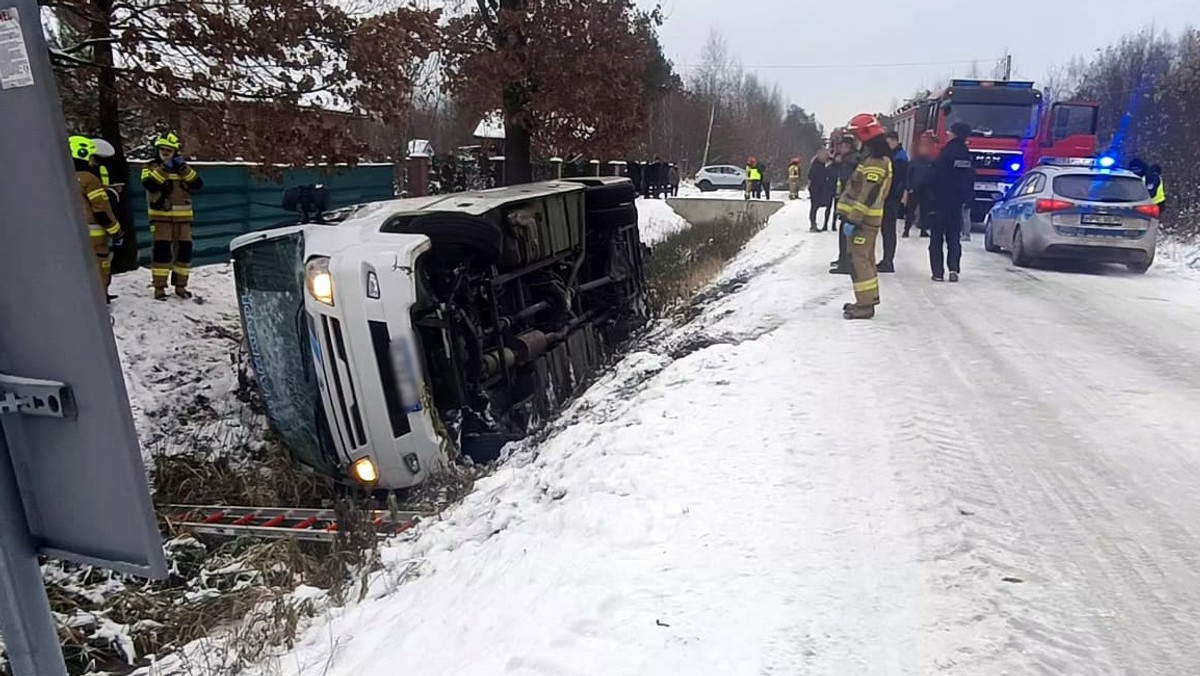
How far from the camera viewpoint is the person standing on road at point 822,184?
16.7 meters

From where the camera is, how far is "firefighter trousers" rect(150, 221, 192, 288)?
9117 mm

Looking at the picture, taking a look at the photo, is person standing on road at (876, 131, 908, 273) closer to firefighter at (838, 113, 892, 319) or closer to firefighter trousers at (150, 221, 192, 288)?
firefighter at (838, 113, 892, 319)

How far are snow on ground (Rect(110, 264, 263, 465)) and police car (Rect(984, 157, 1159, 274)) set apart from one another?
977 cm

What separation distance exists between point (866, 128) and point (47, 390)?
723 cm

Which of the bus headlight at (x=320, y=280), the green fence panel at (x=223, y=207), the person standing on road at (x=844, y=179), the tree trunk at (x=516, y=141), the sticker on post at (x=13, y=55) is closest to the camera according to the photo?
the sticker on post at (x=13, y=55)

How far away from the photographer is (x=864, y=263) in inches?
294

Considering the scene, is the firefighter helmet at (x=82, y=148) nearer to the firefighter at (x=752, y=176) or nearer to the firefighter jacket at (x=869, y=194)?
the firefighter jacket at (x=869, y=194)

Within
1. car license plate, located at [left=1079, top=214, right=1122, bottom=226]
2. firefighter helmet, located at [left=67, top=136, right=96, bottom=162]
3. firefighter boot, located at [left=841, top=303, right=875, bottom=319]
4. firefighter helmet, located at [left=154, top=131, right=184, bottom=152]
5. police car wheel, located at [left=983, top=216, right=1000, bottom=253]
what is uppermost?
firefighter helmet, located at [left=154, top=131, right=184, bottom=152]

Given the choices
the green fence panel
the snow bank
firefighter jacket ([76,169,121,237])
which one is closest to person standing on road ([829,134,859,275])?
the snow bank

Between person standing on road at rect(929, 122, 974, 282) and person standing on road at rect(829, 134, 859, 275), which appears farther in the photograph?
person standing on road at rect(829, 134, 859, 275)

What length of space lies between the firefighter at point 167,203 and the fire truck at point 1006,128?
1338 centimetres

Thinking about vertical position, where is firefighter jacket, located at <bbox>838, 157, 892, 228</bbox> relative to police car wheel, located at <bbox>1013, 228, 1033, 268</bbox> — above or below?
above

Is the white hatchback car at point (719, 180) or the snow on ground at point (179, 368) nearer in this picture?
the snow on ground at point (179, 368)

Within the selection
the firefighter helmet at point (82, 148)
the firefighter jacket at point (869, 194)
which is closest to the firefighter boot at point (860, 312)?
the firefighter jacket at point (869, 194)
